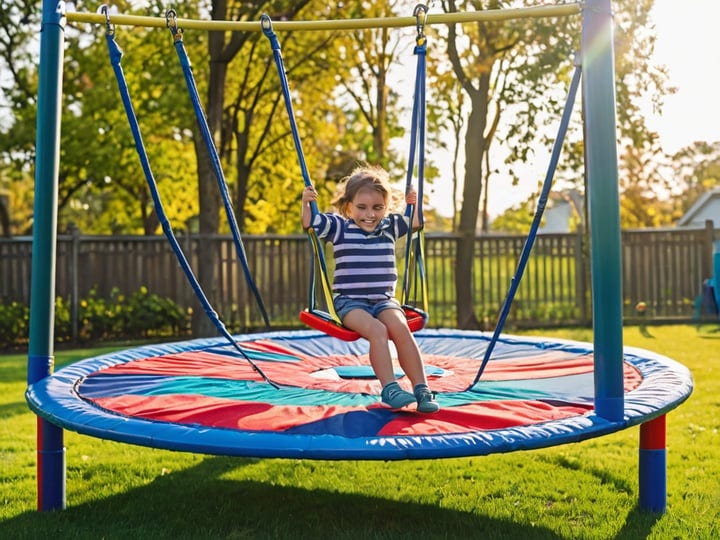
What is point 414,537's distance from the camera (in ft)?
9.16

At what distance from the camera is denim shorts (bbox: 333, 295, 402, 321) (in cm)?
321

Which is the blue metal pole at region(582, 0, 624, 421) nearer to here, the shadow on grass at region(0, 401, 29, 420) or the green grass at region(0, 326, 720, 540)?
the green grass at region(0, 326, 720, 540)

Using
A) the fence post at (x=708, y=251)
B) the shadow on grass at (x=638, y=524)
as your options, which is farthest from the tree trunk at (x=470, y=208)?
the shadow on grass at (x=638, y=524)

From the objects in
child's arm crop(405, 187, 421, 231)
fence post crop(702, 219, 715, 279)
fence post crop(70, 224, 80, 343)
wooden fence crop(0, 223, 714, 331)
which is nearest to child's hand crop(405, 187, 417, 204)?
child's arm crop(405, 187, 421, 231)

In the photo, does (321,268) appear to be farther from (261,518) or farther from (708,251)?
(708,251)

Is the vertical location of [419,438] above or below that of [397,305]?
below

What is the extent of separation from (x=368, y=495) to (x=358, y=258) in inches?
36.1

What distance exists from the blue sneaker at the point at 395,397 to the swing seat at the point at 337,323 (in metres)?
0.32

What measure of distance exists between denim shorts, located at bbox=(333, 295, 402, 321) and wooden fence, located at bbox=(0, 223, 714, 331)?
22.1 ft

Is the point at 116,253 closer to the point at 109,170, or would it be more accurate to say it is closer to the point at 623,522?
the point at 109,170

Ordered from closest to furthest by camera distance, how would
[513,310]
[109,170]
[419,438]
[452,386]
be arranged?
[419,438], [452,386], [513,310], [109,170]

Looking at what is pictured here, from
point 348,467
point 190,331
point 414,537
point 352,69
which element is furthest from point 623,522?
point 352,69

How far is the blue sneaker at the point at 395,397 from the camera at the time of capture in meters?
2.87

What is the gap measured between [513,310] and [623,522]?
27.3 feet
